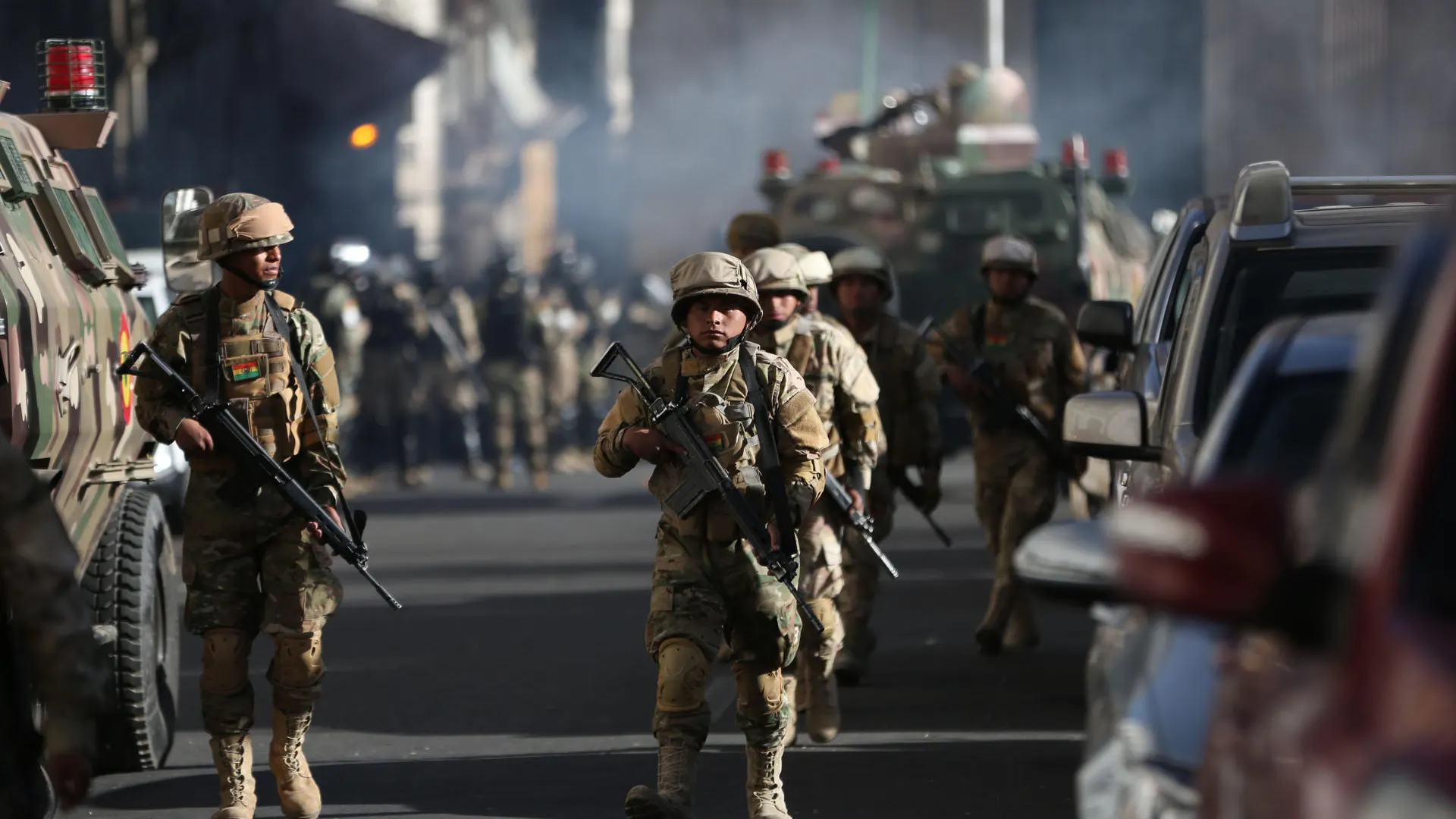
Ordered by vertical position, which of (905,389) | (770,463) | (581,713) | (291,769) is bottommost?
(581,713)

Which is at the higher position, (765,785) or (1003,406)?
(1003,406)

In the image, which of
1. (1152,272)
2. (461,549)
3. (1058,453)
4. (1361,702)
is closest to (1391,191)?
(1152,272)

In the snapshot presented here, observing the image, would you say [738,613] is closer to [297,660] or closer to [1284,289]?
[297,660]

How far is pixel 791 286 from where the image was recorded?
902cm

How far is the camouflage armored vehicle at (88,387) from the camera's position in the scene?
7320 mm

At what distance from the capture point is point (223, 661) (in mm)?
7574

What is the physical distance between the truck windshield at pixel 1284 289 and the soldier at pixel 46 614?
360 cm

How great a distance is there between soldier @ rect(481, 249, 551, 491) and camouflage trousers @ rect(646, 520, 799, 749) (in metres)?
15.8

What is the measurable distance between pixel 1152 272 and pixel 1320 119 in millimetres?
36966

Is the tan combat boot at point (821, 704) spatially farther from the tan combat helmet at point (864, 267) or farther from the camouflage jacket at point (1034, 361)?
the camouflage jacket at point (1034, 361)

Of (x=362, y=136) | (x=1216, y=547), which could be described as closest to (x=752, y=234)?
(x=1216, y=547)

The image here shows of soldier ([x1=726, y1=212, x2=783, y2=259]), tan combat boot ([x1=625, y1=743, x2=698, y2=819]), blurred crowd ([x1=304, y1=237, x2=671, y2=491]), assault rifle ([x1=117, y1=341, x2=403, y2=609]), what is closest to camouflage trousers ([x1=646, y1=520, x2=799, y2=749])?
tan combat boot ([x1=625, y1=743, x2=698, y2=819])

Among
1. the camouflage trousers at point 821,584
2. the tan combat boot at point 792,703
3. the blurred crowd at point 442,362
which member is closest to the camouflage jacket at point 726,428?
the tan combat boot at point 792,703

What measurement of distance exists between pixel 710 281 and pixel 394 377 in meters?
15.9
